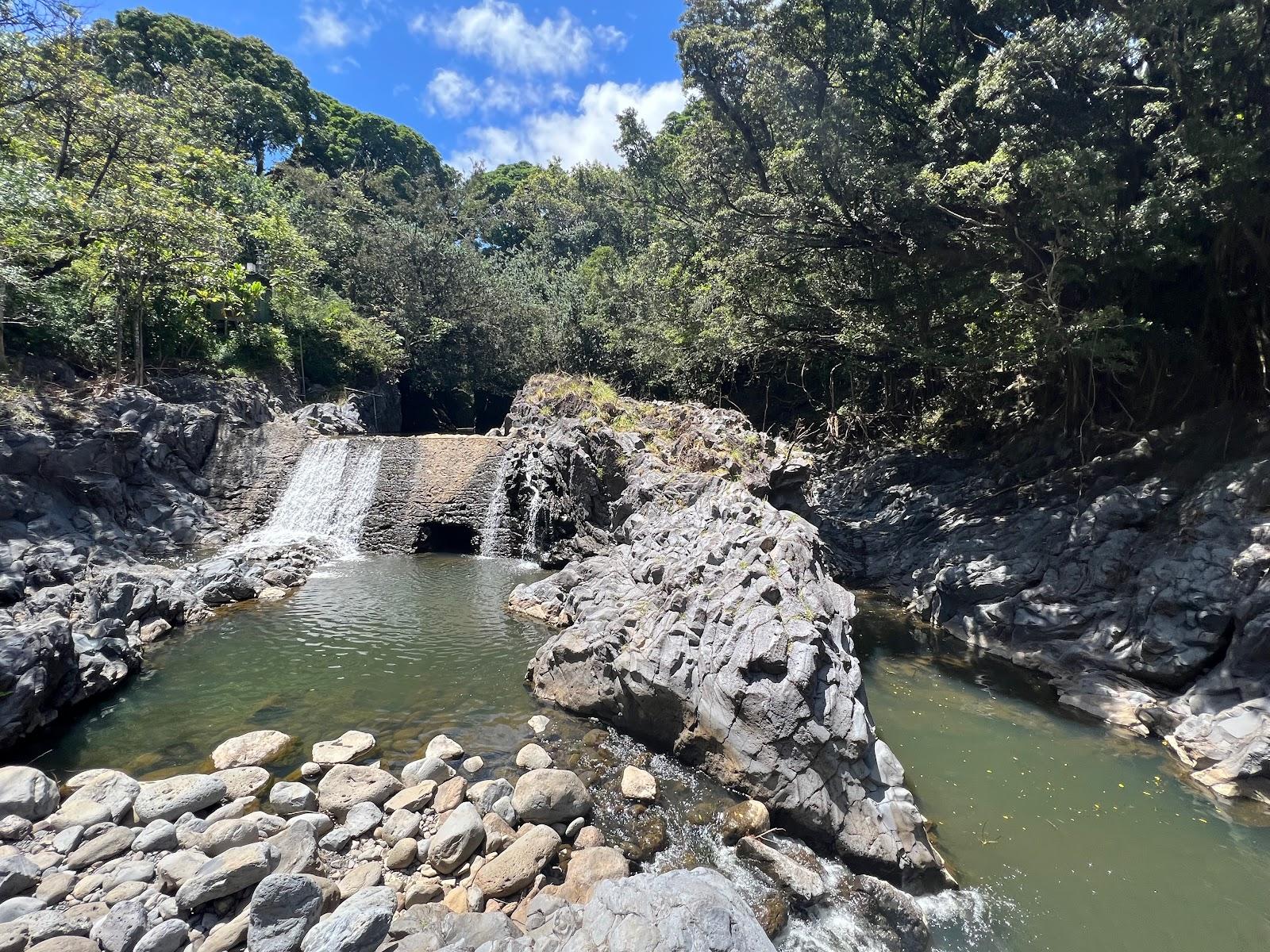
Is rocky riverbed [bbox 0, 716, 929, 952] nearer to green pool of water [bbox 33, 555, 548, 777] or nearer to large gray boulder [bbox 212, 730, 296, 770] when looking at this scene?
large gray boulder [bbox 212, 730, 296, 770]

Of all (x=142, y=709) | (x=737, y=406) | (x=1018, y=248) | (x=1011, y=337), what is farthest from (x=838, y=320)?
(x=142, y=709)

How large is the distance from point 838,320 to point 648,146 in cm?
1027

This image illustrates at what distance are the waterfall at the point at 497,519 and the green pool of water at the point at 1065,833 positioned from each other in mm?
11621

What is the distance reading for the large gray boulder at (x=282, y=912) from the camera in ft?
13.6

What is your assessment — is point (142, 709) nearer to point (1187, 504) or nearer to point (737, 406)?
point (1187, 504)

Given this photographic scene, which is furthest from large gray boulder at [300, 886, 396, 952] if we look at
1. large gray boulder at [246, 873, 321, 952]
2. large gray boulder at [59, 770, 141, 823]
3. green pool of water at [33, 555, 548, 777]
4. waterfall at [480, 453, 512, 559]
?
waterfall at [480, 453, 512, 559]

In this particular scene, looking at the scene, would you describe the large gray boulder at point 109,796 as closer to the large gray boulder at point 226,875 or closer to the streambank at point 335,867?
the streambank at point 335,867

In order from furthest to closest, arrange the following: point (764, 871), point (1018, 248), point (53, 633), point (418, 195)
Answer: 1. point (418, 195)
2. point (1018, 248)
3. point (53, 633)
4. point (764, 871)

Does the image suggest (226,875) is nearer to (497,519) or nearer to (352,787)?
(352,787)

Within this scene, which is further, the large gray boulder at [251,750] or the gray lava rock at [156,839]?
the large gray boulder at [251,750]

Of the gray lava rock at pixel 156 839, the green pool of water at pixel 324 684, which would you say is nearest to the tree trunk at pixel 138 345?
the green pool of water at pixel 324 684

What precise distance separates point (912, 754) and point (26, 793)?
9.18 m

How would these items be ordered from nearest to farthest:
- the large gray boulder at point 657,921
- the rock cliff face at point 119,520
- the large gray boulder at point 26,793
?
the large gray boulder at point 657,921
the large gray boulder at point 26,793
the rock cliff face at point 119,520

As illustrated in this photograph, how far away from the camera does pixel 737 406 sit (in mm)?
24625
